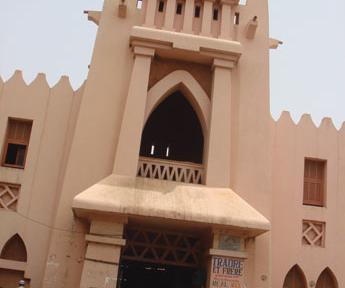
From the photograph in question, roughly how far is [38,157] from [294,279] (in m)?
7.50

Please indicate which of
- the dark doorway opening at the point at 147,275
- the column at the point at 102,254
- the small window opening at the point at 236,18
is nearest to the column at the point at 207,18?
the small window opening at the point at 236,18

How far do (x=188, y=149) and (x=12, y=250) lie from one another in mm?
7609

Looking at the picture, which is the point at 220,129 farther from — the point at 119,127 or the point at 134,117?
the point at 119,127

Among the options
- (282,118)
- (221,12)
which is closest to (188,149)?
(282,118)

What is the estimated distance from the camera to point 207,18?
44.9ft

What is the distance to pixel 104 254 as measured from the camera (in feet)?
35.9

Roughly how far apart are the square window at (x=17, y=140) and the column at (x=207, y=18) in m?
5.32

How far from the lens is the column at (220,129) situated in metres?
12.1

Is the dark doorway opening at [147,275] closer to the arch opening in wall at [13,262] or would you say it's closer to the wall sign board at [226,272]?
the arch opening in wall at [13,262]

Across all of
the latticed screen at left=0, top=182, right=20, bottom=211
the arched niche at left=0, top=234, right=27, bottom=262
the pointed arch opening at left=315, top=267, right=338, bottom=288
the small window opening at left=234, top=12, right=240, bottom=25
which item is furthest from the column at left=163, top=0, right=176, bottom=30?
the pointed arch opening at left=315, top=267, right=338, bottom=288

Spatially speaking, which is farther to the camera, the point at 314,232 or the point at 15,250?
the point at 314,232

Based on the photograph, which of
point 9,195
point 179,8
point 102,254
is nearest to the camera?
point 102,254

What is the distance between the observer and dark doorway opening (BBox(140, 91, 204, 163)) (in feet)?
55.1

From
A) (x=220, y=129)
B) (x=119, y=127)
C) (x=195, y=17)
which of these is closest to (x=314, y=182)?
(x=220, y=129)
